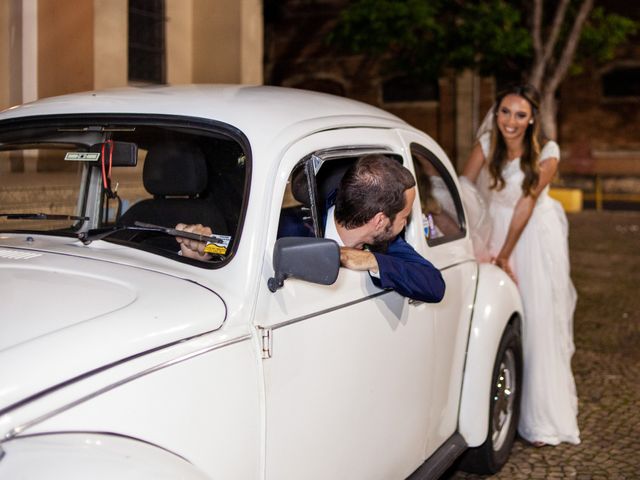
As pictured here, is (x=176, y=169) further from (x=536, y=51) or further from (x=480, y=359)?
(x=536, y=51)

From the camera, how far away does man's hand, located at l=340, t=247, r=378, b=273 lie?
3.05 meters

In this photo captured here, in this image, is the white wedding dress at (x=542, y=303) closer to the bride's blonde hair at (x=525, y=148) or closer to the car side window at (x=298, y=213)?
the bride's blonde hair at (x=525, y=148)

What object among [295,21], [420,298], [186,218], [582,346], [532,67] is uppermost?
[295,21]

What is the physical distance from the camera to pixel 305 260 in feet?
8.56

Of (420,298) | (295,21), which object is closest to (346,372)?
(420,298)

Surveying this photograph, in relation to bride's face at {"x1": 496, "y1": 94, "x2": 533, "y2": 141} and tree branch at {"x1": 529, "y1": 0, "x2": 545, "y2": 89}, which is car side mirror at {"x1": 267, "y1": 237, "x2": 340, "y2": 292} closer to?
bride's face at {"x1": 496, "y1": 94, "x2": 533, "y2": 141}

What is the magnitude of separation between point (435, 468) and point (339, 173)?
1.34 m

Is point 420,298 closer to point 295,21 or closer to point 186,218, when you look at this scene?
point 186,218

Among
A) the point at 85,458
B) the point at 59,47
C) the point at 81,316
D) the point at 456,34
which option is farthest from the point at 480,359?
the point at 456,34

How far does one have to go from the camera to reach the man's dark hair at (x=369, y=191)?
3.17 meters

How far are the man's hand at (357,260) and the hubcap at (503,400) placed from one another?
5.51ft

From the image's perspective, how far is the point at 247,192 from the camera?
2805 mm

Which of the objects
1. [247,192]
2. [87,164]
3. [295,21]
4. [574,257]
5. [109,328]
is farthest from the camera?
[295,21]

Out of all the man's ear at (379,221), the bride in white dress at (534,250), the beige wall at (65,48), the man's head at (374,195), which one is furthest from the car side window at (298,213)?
the beige wall at (65,48)
